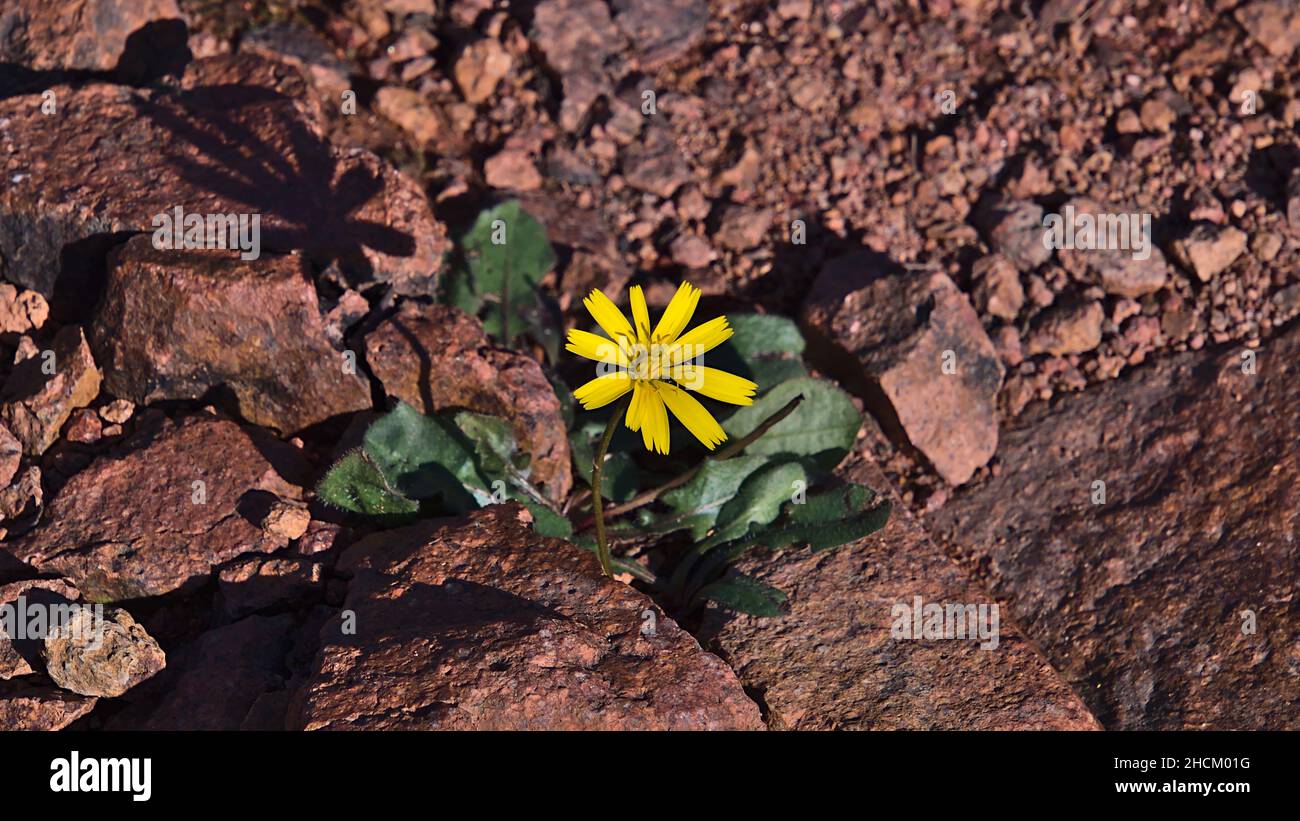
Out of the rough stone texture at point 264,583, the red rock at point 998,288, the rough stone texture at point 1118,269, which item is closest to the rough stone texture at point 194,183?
the rough stone texture at point 264,583

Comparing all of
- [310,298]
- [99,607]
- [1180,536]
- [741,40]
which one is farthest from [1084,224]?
[99,607]

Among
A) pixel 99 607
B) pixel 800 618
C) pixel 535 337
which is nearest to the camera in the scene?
pixel 99 607

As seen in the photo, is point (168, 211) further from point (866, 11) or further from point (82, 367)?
point (866, 11)

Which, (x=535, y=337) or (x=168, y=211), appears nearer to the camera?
(x=168, y=211)

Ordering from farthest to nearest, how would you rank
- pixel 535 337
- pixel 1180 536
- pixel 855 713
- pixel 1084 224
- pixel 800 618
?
pixel 1084 224, pixel 535 337, pixel 1180 536, pixel 800 618, pixel 855 713

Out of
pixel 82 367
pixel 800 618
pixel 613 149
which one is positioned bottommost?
pixel 800 618
